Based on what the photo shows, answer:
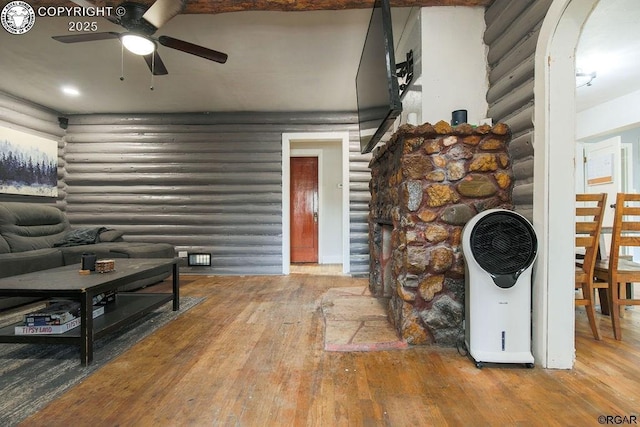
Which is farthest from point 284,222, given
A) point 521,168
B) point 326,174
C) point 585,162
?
point 585,162

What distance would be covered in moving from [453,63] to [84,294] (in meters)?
2.85

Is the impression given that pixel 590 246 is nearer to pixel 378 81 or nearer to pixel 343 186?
pixel 378 81

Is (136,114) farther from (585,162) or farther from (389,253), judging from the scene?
(585,162)

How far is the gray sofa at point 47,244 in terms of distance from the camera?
3103mm

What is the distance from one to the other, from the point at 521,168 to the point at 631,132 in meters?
4.44

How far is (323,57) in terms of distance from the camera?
3115mm

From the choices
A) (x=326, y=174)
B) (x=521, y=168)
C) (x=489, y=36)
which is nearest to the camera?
(x=521, y=168)

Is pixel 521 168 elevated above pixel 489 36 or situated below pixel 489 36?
below

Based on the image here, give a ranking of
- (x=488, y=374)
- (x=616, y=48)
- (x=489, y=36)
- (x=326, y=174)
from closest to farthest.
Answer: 1. (x=488, y=374)
2. (x=489, y=36)
3. (x=616, y=48)
4. (x=326, y=174)

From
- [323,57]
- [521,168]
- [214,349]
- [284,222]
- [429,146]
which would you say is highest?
[323,57]

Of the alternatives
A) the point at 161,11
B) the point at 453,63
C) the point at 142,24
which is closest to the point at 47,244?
the point at 142,24

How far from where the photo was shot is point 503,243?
1.82 meters

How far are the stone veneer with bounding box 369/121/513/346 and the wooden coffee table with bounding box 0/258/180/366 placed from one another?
6.27ft

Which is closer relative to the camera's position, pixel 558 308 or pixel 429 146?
pixel 558 308
